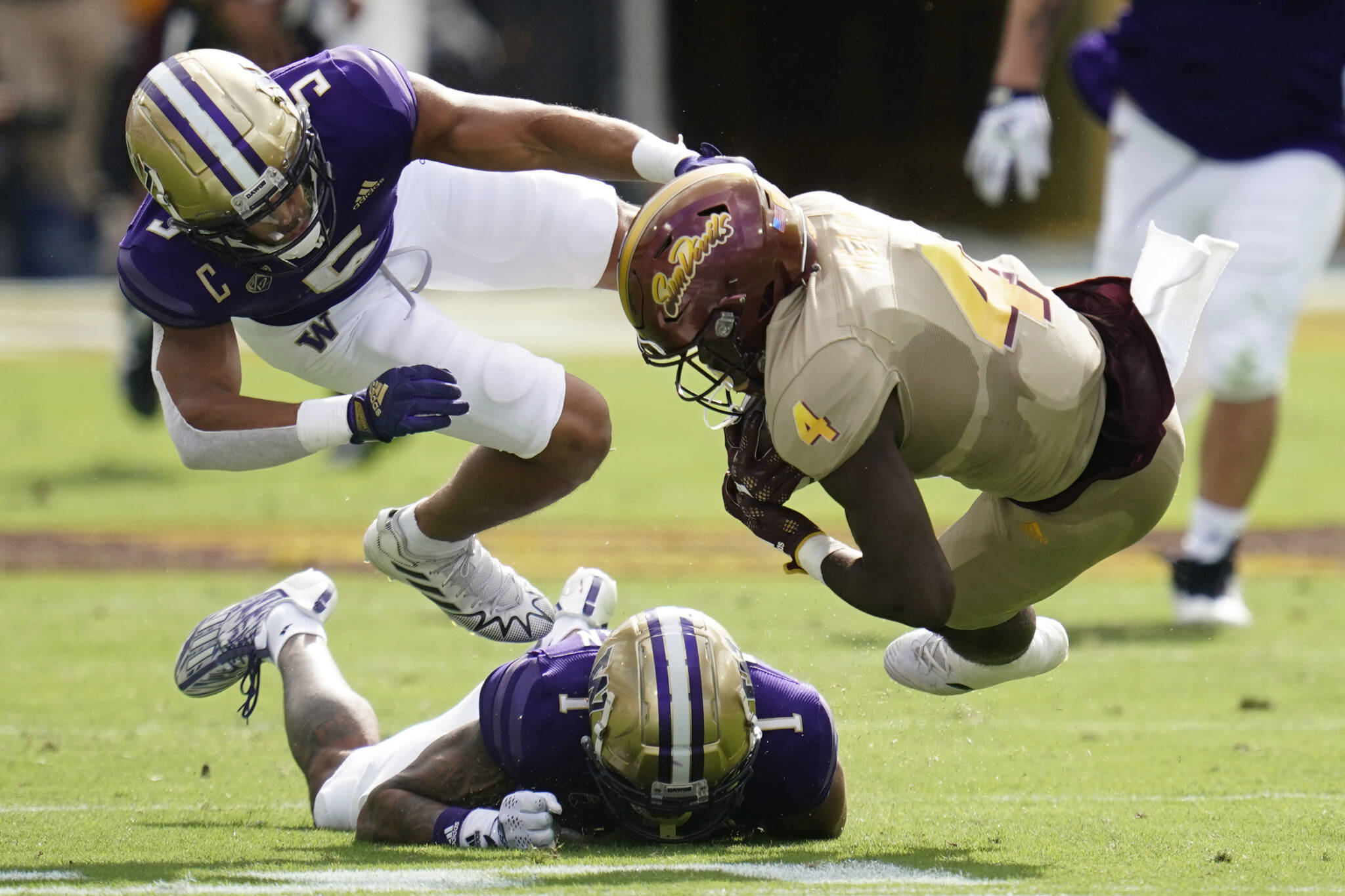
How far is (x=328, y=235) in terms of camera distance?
425 centimetres

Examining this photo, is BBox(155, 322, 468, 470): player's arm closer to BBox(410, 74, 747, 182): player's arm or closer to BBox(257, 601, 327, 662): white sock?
BBox(257, 601, 327, 662): white sock

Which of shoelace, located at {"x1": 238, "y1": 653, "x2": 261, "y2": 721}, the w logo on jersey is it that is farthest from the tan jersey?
shoelace, located at {"x1": 238, "y1": 653, "x2": 261, "y2": 721}

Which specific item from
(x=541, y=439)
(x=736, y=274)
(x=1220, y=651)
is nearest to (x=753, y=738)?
(x=736, y=274)

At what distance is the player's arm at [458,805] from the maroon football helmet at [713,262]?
908 millimetres

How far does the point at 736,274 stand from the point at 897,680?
1.40 metres

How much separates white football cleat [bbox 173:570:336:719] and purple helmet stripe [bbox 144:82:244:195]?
1145 millimetres

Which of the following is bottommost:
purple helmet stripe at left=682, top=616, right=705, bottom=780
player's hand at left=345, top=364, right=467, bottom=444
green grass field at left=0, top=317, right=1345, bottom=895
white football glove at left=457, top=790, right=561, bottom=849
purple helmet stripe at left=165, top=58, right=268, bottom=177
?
green grass field at left=0, top=317, right=1345, bottom=895

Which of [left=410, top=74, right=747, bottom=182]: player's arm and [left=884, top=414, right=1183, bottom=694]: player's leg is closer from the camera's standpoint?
[left=884, top=414, right=1183, bottom=694]: player's leg

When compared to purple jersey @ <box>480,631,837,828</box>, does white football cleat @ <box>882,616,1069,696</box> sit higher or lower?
lower

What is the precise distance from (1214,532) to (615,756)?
3.51 m

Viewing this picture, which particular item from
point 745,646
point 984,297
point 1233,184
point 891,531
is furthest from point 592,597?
point 1233,184

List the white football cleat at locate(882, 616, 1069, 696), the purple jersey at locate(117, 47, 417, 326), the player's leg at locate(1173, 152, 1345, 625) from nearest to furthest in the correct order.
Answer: the purple jersey at locate(117, 47, 417, 326) < the white football cleat at locate(882, 616, 1069, 696) < the player's leg at locate(1173, 152, 1345, 625)

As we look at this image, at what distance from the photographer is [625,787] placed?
135 inches

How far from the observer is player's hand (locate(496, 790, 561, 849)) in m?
3.49
